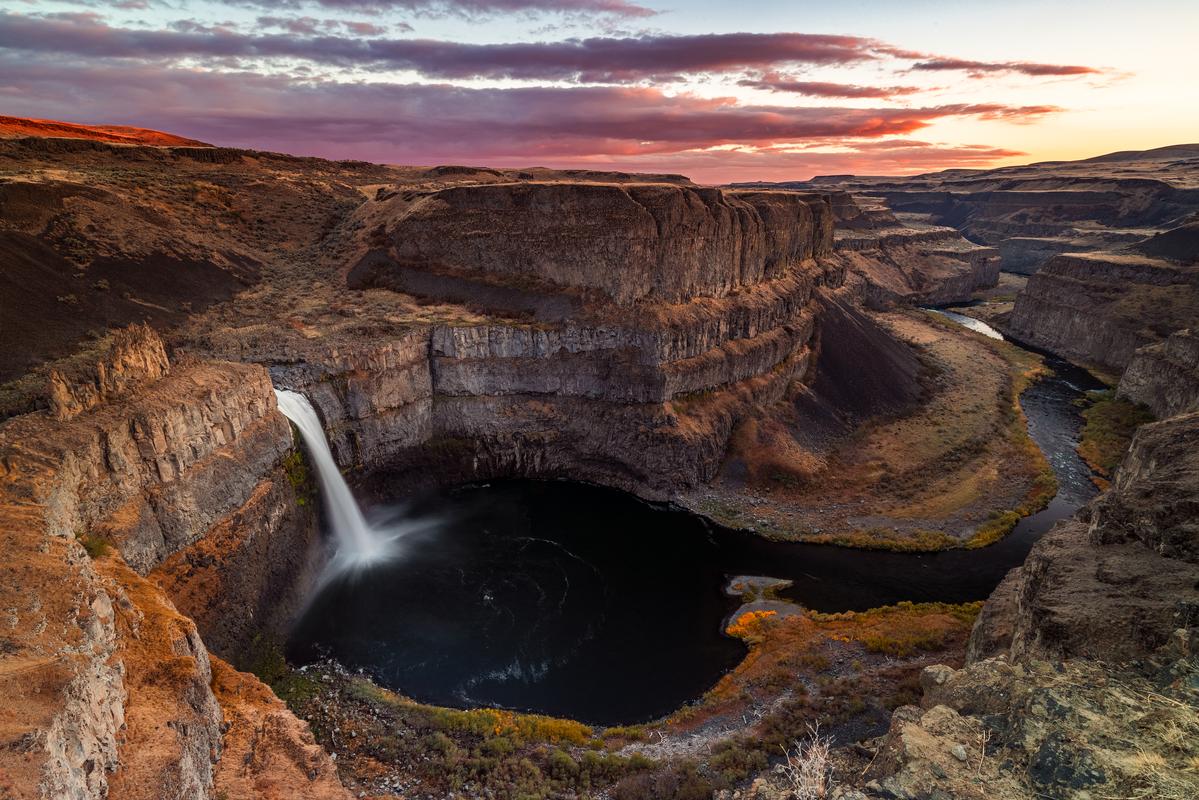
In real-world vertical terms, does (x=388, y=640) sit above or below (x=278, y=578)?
below

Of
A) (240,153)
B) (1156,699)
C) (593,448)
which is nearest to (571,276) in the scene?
(593,448)

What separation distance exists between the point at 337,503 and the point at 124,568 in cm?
1550

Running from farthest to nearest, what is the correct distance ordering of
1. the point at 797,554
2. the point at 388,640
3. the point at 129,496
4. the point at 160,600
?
the point at 797,554 → the point at 388,640 → the point at 129,496 → the point at 160,600

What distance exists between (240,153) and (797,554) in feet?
264

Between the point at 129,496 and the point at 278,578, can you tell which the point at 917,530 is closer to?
the point at 278,578

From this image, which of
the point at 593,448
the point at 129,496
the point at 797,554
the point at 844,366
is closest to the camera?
the point at 129,496

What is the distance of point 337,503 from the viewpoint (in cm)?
3634

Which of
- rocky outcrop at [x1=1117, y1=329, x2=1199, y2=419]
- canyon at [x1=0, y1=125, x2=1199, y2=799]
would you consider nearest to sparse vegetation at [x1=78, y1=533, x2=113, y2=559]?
canyon at [x1=0, y1=125, x2=1199, y2=799]

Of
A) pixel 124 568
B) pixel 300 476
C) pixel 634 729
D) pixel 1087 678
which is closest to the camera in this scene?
pixel 1087 678


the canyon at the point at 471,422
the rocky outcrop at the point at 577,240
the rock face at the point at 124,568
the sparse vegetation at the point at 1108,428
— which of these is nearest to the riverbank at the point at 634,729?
the canyon at the point at 471,422

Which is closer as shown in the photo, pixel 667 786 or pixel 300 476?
pixel 667 786

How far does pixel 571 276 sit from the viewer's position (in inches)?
1864

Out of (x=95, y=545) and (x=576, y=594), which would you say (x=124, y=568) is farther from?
(x=576, y=594)

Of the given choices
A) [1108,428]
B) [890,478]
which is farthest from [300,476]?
[1108,428]
